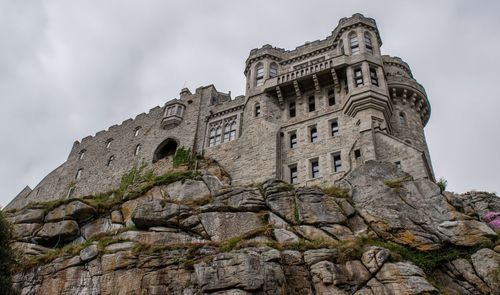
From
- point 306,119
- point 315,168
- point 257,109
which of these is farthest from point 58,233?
point 306,119

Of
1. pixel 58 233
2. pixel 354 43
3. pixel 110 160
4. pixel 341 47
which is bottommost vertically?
pixel 58 233

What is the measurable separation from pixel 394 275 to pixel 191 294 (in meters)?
8.84

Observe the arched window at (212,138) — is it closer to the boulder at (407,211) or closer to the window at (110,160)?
the window at (110,160)

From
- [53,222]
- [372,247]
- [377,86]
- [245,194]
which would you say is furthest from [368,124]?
[53,222]

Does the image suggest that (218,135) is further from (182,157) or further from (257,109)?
(257,109)

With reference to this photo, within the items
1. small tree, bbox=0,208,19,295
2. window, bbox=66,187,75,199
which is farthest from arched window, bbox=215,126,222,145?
small tree, bbox=0,208,19,295

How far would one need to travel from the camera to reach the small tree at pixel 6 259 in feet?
68.6

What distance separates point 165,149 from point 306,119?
58.1 ft

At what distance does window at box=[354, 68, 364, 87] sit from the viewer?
39.2 m

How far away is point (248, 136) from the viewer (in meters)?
42.0

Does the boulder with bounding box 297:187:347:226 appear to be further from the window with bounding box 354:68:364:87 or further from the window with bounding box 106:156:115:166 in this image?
the window with bounding box 106:156:115:166

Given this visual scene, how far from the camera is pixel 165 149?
169 feet

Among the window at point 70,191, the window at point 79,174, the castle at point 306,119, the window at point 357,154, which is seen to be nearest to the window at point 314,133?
the castle at point 306,119

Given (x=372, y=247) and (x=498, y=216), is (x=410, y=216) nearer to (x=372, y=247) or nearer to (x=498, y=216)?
(x=372, y=247)
